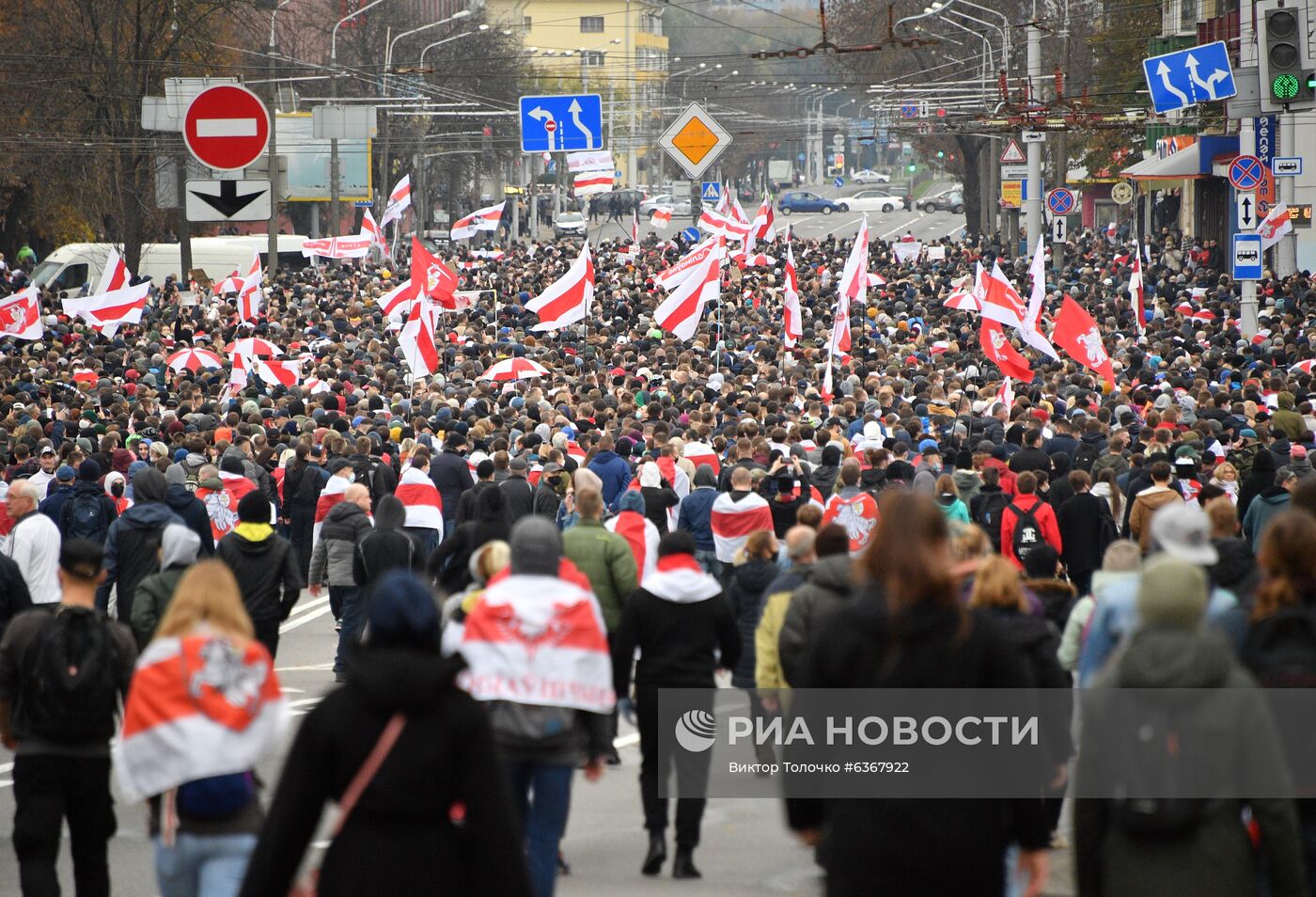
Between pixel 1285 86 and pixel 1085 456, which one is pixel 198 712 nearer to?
pixel 1085 456

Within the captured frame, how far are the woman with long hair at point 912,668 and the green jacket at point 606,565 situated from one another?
13.4ft

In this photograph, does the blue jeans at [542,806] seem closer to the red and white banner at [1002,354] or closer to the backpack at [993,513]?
the backpack at [993,513]

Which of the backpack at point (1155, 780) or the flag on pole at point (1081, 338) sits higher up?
the flag on pole at point (1081, 338)

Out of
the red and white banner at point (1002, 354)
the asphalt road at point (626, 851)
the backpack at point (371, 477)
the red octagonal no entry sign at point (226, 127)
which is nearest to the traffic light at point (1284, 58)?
the red and white banner at point (1002, 354)

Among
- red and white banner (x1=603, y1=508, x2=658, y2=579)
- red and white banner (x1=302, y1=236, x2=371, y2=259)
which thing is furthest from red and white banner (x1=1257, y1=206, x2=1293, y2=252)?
red and white banner (x1=603, y1=508, x2=658, y2=579)

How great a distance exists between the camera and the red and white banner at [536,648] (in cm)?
618

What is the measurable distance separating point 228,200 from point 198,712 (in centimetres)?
630

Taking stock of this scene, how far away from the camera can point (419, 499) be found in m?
12.5

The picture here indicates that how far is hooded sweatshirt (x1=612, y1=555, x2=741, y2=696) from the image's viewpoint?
7406 mm

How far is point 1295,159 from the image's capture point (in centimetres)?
2719

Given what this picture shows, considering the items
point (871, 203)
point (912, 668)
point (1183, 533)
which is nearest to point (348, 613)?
point (1183, 533)

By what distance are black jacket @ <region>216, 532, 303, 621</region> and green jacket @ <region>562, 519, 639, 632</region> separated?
1724mm

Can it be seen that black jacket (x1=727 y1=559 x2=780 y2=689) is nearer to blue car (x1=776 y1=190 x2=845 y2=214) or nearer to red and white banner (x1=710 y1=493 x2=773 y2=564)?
red and white banner (x1=710 y1=493 x2=773 y2=564)

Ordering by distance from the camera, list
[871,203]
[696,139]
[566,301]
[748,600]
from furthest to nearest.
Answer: [871,203], [566,301], [696,139], [748,600]
